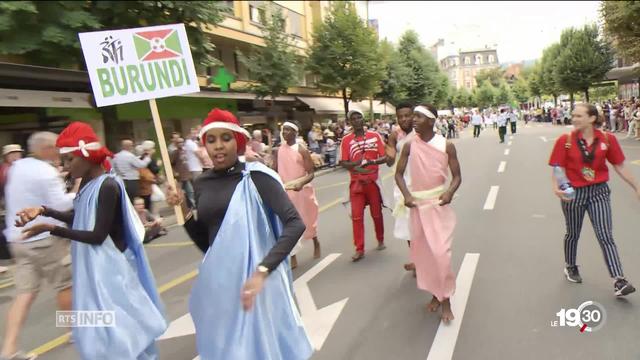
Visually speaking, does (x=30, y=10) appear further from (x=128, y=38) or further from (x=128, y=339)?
(x=128, y=339)

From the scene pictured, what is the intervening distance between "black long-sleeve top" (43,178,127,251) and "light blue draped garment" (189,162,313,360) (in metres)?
0.80

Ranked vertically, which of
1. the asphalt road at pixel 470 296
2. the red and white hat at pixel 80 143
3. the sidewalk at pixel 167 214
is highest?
the red and white hat at pixel 80 143

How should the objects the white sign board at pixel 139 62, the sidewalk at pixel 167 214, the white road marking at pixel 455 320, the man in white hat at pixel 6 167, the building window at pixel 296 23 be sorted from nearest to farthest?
the white road marking at pixel 455 320
the white sign board at pixel 139 62
the man in white hat at pixel 6 167
the sidewalk at pixel 167 214
the building window at pixel 296 23

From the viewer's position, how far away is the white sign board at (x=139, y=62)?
5.74 meters

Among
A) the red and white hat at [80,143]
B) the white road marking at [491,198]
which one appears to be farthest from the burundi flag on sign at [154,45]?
the white road marking at [491,198]

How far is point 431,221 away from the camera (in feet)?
14.2

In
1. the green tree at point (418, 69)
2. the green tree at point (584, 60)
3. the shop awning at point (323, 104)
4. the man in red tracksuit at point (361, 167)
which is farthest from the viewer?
the green tree at point (418, 69)

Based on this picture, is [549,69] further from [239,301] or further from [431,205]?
[239,301]

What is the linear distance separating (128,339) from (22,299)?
1.74 metres

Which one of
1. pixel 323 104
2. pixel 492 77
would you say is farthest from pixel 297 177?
pixel 492 77

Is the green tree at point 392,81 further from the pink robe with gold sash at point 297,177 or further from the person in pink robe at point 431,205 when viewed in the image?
the person in pink robe at point 431,205

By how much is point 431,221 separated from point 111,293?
262 centimetres

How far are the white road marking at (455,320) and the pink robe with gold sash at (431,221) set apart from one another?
0.26 meters

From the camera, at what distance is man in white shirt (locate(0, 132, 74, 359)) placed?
3.90 metres
